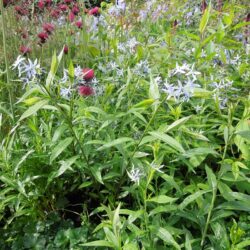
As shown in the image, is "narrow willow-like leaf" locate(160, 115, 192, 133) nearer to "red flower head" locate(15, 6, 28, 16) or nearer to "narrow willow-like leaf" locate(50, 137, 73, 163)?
"narrow willow-like leaf" locate(50, 137, 73, 163)

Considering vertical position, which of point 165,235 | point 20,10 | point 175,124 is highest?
point 175,124

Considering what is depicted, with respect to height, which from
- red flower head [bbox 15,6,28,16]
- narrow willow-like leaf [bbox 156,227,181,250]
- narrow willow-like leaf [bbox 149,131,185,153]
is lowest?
narrow willow-like leaf [bbox 156,227,181,250]

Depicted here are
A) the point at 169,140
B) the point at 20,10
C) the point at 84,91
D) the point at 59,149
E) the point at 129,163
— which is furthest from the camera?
the point at 20,10

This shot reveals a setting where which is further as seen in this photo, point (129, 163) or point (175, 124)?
point (129, 163)

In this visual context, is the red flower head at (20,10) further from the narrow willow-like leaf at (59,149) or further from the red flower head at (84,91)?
the narrow willow-like leaf at (59,149)

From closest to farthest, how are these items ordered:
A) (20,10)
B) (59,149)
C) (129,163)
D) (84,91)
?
(59,149)
(129,163)
(84,91)
(20,10)

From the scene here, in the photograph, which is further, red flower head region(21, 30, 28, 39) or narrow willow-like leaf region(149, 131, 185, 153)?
red flower head region(21, 30, 28, 39)

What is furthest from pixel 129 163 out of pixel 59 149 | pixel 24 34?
pixel 24 34

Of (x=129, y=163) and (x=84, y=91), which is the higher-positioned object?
(x=84, y=91)

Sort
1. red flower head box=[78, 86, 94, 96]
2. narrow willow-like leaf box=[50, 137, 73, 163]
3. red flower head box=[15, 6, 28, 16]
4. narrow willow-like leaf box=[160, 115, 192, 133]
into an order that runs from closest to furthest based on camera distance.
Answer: narrow willow-like leaf box=[160, 115, 192, 133] < narrow willow-like leaf box=[50, 137, 73, 163] < red flower head box=[78, 86, 94, 96] < red flower head box=[15, 6, 28, 16]

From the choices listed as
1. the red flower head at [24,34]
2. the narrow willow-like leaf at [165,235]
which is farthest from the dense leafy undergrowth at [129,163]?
the red flower head at [24,34]

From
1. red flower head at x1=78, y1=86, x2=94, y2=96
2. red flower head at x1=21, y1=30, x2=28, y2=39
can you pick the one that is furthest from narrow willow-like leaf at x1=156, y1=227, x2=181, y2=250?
red flower head at x1=21, y1=30, x2=28, y2=39

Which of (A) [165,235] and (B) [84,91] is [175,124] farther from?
(B) [84,91]

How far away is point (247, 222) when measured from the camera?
1.69 metres
